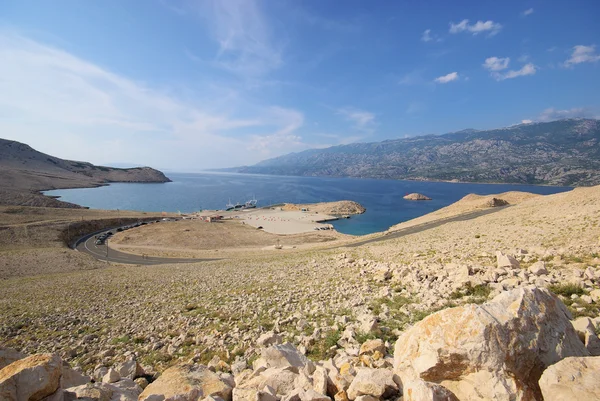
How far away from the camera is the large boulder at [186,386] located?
570 cm

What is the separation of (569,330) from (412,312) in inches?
264

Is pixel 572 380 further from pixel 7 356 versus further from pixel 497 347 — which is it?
pixel 7 356

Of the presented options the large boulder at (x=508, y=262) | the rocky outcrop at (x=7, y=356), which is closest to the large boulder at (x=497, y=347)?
the rocky outcrop at (x=7, y=356)

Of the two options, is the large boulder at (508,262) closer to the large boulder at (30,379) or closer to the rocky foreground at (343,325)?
the rocky foreground at (343,325)

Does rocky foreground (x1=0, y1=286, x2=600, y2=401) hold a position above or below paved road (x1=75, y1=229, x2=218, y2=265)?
above

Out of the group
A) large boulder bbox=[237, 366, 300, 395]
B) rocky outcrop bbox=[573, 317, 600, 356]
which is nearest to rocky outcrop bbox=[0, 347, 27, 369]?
large boulder bbox=[237, 366, 300, 395]

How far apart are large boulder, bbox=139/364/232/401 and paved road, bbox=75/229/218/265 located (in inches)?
1635

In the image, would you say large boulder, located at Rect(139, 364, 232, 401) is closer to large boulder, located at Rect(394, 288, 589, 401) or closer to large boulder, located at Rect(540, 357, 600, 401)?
large boulder, located at Rect(394, 288, 589, 401)

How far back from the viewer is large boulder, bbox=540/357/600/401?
12.5ft

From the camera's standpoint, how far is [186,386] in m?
6.21

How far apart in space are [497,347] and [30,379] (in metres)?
8.32

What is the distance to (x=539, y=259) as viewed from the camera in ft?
48.4

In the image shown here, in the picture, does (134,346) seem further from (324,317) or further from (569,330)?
(569,330)

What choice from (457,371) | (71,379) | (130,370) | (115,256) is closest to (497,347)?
(457,371)
